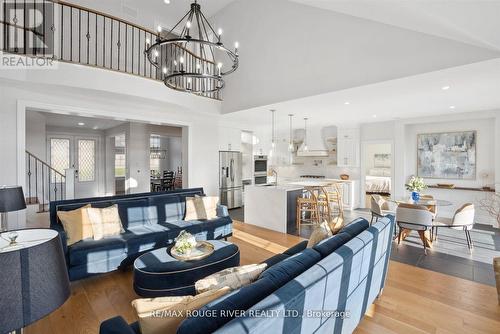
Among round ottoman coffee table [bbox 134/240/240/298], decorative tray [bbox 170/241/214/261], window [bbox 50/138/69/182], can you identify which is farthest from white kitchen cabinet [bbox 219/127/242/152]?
window [bbox 50/138/69/182]

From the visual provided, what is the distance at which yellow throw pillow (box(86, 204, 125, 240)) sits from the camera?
3.29 m

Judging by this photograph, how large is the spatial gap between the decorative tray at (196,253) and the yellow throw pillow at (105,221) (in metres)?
1.16

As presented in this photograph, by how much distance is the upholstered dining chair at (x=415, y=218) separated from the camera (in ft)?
12.7

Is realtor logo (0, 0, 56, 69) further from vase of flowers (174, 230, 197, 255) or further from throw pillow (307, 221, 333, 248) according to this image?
throw pillow (307, 221, 333, 248)

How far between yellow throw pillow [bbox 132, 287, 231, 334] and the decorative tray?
4.64 feet

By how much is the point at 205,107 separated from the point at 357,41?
3.54 m

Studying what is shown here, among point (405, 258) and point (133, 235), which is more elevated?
point (133, 235)

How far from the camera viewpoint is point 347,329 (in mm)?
1898

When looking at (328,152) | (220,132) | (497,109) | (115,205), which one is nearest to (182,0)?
(220,132)

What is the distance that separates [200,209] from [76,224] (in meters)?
1.83

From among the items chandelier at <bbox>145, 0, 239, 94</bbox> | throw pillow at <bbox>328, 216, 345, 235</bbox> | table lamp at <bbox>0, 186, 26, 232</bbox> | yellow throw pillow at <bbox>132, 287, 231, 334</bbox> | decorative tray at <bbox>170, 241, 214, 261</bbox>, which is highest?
chandelier at <bbox>145, 0, 239, 94</bbox>

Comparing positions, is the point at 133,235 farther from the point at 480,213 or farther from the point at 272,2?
the point at 480,213

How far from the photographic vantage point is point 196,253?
9.19ft

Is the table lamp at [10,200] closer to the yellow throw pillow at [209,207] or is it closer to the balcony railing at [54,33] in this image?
the balcony railing at [54,33]
